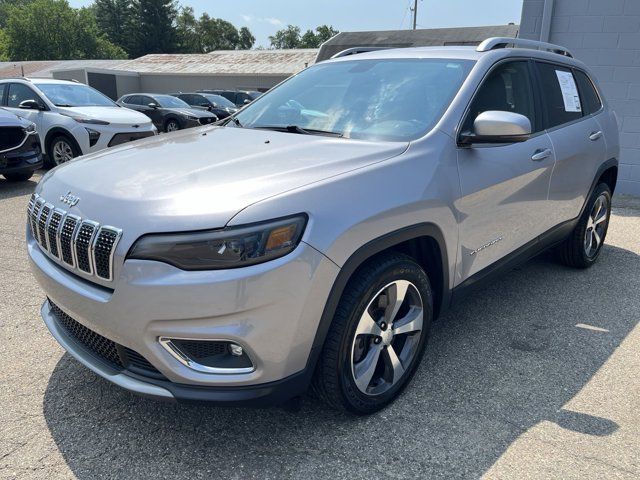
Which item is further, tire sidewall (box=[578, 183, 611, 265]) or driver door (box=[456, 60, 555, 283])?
tire sidewall (box=[578, 183, 611, 265])

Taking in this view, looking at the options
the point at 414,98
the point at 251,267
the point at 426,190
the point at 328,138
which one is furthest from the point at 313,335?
the point at 414,98

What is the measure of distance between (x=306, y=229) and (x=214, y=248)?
35 cm

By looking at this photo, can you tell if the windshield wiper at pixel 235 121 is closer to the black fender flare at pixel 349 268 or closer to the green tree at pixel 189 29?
the black fender flare at pixel 349 268

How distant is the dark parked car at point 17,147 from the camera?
24.4ft

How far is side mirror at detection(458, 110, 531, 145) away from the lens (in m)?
2.71

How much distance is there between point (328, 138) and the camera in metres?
2.82

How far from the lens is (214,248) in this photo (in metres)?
1.94

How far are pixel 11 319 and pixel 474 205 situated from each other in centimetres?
306

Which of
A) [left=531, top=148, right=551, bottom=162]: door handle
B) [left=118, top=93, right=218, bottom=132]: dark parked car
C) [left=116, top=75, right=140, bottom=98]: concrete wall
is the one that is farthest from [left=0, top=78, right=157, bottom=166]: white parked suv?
[left=116, top=75, right=140, bottom=98]: concrete wall

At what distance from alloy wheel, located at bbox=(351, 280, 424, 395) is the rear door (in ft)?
5.43

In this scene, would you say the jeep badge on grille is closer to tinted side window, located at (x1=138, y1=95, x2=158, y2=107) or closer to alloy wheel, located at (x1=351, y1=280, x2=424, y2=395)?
alloy wheel, located at (x1=351, y1=280, x2=424, y2=395)

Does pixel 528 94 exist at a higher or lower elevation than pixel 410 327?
higher

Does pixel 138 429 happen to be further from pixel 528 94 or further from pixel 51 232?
pixel 528 94

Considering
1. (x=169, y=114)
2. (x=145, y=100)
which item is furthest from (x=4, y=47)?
(x=169, y=114)
